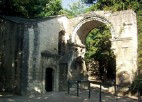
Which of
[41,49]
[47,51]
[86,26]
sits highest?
[86,26]

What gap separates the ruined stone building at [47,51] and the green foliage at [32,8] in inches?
127

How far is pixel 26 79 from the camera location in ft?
60.0

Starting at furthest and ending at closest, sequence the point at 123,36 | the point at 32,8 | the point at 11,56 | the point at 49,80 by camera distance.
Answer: the point at 32,8 < the point at 49,80 < the point at 123,36 < the point at 11,56

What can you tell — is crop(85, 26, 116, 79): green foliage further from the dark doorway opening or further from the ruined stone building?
the dark doorway opening

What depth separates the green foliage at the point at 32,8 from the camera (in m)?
23.5

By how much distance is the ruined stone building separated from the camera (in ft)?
Answer: 60.9

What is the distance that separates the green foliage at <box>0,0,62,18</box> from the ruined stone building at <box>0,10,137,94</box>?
10.6 feet

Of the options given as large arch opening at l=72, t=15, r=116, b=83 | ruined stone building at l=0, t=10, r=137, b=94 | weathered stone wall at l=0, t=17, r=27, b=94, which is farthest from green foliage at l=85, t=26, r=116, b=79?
weathered stone wall at l=0, t=17, r=27, b=94

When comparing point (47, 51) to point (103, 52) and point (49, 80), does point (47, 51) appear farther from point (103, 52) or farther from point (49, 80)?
point (103, 52)

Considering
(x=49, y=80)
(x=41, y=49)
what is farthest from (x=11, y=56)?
(x=49, y=80)

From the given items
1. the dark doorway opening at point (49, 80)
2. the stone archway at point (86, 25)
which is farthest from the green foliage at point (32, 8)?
the dark doorway opening at point (49, 80)

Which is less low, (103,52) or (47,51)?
(103,52)

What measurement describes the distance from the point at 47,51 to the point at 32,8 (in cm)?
922

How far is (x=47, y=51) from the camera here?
2017 cm
